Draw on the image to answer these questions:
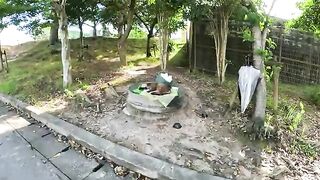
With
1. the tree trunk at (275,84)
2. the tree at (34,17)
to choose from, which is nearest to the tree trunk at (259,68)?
the tree trunk at (275,84)

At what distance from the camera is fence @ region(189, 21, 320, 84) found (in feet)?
25.8

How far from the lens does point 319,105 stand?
23.6 ft

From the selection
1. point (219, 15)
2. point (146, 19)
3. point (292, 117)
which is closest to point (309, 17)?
point (219, 15)

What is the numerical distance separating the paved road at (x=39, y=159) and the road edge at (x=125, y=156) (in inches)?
8.4

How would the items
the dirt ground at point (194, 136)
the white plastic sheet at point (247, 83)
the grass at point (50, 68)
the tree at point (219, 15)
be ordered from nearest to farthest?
the dirt ground at point (194, 136) → the white plastic sheet at point (247, 83) → the tree at point (219, 15) → the grass at point (50, 68)

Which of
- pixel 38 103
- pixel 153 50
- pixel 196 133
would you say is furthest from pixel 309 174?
pixel 153 50

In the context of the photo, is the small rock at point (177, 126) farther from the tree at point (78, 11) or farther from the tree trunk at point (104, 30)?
the tree trunk at point (104, 30)

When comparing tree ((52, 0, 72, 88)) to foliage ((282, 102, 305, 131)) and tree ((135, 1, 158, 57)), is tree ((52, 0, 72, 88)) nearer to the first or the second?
tree ((135, 1, 158, 57))

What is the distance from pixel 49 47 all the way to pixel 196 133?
28.0 feet

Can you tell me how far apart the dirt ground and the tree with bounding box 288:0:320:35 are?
2211 millimetres

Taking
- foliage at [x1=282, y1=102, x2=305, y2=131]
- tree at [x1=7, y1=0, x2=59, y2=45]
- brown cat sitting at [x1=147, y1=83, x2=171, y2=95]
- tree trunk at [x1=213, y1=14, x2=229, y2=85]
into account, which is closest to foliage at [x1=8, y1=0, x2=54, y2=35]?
tree at [x1=7, y1=0, x2=59, y2=45]

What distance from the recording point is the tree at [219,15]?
21.8 feet

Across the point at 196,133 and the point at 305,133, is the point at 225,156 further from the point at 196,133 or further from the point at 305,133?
the point at 305,133

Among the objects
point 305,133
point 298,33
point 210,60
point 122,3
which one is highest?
point 122,3
